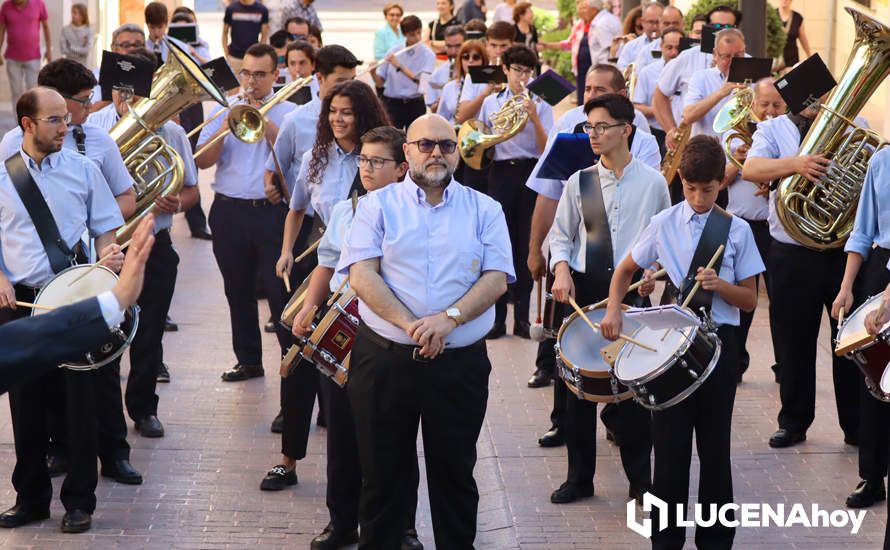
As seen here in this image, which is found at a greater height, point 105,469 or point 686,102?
point 686,102

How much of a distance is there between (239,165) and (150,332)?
1.40m

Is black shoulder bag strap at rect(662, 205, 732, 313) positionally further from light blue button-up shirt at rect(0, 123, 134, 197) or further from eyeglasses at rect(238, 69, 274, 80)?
eyeglasses at rect(238, 69, 274, 80)

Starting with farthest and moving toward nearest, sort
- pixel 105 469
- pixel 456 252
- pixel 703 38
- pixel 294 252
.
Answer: pixel 703 38 < pixel 294 252 < pixel 105 469 < pixel 456 252

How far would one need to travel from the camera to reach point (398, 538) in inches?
241

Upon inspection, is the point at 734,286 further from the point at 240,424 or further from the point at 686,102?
the point at 686,102

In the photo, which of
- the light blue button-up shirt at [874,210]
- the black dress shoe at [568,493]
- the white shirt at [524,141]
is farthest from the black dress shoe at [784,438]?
the white shirt at [524,141]

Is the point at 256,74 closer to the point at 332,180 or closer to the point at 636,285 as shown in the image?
the point at 332,180

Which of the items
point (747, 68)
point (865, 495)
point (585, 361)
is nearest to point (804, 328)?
point (865, 495)

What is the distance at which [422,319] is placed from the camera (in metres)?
5.74

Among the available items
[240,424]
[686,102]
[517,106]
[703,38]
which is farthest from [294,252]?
[703,38]

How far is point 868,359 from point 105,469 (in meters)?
3.96

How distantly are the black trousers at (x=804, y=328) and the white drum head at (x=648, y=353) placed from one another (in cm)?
200

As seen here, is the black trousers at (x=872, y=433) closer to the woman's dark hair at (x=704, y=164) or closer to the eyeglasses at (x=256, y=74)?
the woman's dark hair at (x=704, y=164)

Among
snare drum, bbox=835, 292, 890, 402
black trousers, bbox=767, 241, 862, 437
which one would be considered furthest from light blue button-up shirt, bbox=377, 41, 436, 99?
snare drum, bbox=835, 292, 890, 402
